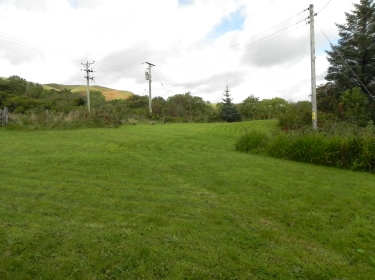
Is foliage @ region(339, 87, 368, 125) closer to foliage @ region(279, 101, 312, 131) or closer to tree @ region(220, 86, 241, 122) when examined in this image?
foliage @ region(279, 101, 312, 131)

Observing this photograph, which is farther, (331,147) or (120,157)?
(331,147)

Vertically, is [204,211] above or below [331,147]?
below

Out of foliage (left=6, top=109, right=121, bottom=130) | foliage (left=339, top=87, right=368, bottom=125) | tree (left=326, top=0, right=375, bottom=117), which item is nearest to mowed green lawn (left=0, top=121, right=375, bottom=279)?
foliage (left=6, top=109, right=121, bottom=130)

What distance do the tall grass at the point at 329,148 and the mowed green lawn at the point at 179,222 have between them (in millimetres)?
911

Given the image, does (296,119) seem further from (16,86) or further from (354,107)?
(16,86)

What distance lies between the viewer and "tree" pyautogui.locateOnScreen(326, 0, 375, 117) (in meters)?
23.2

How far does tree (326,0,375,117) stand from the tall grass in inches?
691

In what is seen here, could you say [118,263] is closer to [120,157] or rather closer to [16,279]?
[16,279]

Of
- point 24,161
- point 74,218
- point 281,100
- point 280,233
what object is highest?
point 281,100

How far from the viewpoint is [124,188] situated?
15.5ft

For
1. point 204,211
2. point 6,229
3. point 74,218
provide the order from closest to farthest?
1. point 6,229
2. point 74,218
3. point 204,211

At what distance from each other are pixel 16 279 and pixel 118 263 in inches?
31.1

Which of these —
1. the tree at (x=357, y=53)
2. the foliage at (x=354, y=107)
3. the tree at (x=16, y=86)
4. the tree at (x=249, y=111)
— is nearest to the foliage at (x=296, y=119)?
the foliage at (x=354, y=107)

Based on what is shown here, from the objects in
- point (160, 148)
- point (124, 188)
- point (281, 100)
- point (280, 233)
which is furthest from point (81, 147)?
point (281, 100)
